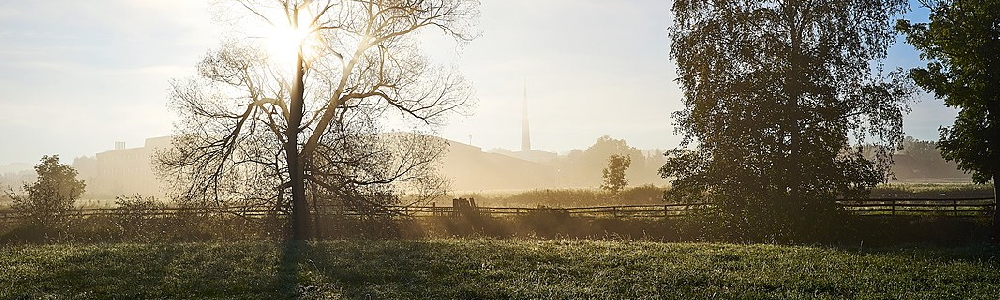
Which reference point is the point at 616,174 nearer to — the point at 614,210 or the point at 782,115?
the point at 614,210

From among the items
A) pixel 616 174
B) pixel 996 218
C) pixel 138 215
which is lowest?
pixel 996 218

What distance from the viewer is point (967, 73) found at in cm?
2967

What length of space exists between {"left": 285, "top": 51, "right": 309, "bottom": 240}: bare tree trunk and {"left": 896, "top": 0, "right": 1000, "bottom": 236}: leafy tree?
83.4 feet

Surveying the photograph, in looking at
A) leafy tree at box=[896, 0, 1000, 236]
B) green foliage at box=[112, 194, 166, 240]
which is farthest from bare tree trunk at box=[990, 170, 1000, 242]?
green foliage at box=[112, 194, 166, 240]

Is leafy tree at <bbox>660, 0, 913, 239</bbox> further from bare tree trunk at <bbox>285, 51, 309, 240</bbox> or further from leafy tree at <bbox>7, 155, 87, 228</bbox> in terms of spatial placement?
leafy tree at <bbox>7, 155, 87, 228</bbox>

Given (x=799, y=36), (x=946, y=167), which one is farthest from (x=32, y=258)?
(x=946, y=167)

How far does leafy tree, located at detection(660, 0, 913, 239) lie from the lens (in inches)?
1030

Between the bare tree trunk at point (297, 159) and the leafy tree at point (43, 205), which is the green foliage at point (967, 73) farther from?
the leafy tree at point (43, 205)

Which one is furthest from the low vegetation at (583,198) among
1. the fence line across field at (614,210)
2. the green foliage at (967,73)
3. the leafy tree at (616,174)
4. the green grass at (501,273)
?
Answer: the green grass at (501,273)

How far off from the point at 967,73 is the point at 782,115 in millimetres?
9826

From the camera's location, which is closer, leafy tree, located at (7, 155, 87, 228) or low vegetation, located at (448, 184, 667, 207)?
leafy tree, located at (7, 155, 87, 228)

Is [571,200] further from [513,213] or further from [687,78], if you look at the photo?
[687,78]

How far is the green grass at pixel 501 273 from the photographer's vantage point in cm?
1211

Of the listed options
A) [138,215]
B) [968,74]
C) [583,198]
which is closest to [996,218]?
[968,74]
